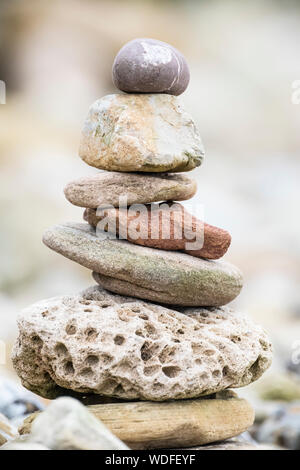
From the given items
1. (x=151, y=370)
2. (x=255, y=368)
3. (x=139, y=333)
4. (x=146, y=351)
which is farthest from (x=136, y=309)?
(x=255, y=368)

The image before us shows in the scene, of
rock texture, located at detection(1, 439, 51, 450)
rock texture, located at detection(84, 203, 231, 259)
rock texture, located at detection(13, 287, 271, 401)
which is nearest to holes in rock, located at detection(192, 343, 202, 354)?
rock texture, located at detection(13, 287, 271, 401)

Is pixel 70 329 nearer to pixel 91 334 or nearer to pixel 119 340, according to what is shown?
pixel 91 334

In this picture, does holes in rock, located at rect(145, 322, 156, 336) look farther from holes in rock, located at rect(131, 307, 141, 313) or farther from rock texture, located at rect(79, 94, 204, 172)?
rock texture, located at rect(79, 94, 204, 172)

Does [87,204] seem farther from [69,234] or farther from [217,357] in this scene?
[217,357]

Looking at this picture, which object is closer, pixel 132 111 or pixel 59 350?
pixel 59 350

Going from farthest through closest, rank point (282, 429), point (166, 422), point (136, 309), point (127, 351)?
point (282, 429) < point (136, 309) < point (166, 422) < point (127, 351)
